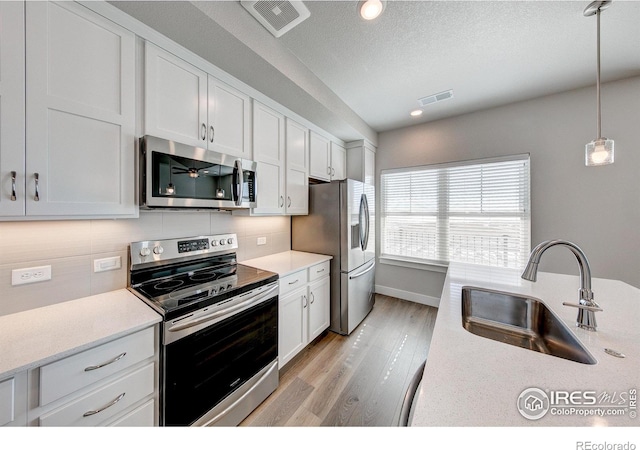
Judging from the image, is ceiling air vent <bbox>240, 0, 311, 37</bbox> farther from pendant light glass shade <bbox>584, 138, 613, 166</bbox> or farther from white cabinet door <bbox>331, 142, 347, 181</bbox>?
pendant light glass shade <bbox>584, 138, 613, 166</bbox>

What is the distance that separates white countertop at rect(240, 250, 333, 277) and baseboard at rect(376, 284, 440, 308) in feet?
5.48

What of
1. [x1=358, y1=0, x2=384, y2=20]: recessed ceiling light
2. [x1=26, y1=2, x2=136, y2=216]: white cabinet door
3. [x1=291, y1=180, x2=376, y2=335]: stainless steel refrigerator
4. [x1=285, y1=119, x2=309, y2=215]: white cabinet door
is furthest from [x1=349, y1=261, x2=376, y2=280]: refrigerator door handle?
[x1=358, y1=0, x2=384, y2=20]: recessed ceiling light

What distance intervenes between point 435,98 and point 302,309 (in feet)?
8.98

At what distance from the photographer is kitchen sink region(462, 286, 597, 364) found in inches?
42.3

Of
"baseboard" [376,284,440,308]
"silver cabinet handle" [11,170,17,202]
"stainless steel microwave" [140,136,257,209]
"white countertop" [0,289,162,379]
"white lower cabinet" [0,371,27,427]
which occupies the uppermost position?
"stainless steel microwave" [140,136,257,209]

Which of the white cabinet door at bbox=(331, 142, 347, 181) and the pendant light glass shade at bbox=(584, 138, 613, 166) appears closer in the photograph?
the pendant light glass shade at bbox=(584, 138, 613, 166)

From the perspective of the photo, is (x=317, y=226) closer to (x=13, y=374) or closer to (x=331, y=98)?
(x=331, y=98)

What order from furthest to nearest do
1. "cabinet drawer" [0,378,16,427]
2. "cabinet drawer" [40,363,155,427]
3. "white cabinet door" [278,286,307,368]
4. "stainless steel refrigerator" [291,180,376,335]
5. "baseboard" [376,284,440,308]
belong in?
"baseboard" [376,284,440,308] → "stainless steel refrigerator" [291,180,376,335] → "white cabinet door" [278,286,307,368] → "cabinet drawer" [40,363,155,427] → "cabinet drawer" [0,378,16,427]

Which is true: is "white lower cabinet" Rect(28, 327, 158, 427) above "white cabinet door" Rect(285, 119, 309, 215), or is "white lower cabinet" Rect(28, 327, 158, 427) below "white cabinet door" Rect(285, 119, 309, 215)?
below

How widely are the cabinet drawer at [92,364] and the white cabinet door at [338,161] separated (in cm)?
260

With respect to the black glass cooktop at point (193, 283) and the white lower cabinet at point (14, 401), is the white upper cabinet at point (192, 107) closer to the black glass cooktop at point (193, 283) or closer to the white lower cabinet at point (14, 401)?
the black glass cooktop at point (193, 283)

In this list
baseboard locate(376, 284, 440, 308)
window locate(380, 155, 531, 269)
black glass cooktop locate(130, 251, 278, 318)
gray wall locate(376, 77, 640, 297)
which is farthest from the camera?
baseboard locate(376, 284, 440, 308)

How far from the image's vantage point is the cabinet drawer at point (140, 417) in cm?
101

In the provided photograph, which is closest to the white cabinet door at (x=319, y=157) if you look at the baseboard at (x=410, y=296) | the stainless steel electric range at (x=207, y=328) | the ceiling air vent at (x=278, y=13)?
the ceiling air vent at (x=278, y=13)
